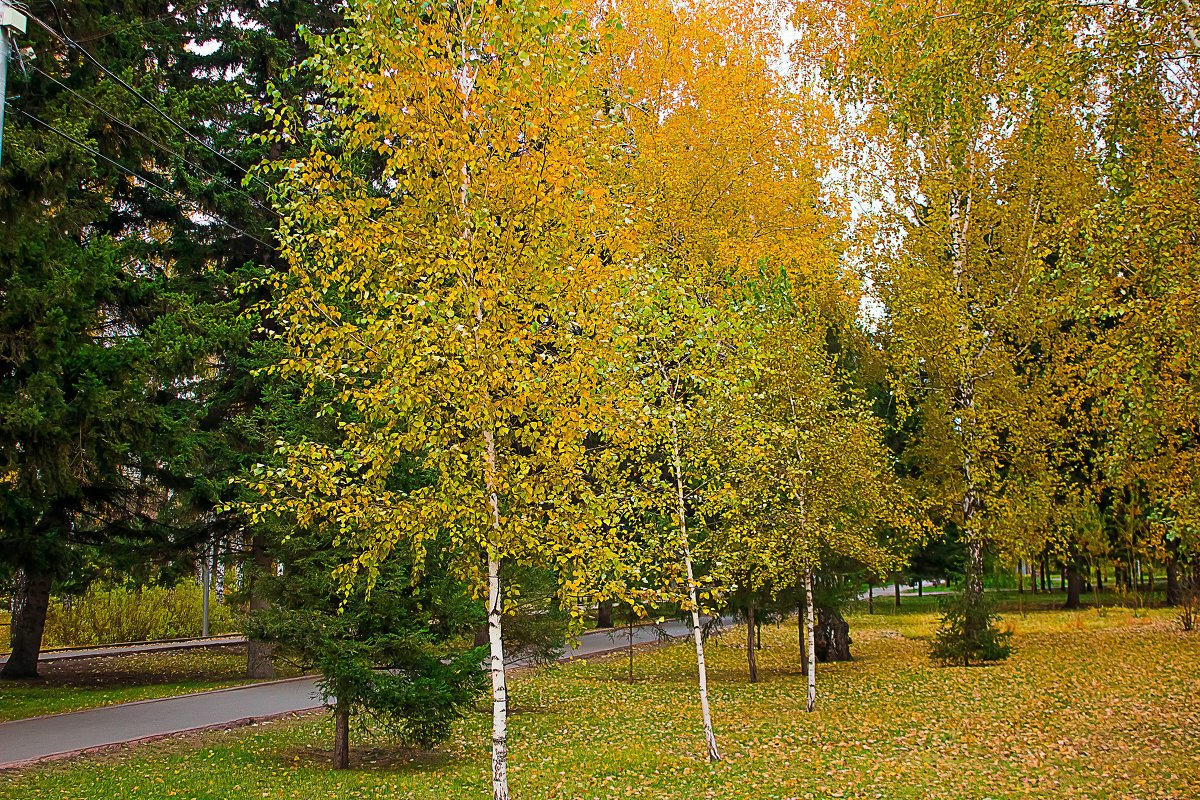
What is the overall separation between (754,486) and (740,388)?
13.4 ft

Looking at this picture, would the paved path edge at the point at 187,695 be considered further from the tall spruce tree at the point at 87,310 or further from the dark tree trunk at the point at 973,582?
the dark tree trunk at the point at 973,582

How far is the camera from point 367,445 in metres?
7.43

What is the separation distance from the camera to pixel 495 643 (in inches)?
289

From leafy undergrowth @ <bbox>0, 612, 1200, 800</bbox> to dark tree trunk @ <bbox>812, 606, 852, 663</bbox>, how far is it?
8.24 feet

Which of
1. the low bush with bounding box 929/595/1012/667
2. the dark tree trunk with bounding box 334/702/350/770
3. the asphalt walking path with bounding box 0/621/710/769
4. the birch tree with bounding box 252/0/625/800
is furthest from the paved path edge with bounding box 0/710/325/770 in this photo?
the low bush with bounding box 929/595/1012/667

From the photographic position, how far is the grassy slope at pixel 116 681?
15489 mm

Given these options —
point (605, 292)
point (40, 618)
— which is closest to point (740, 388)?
point (605, 292)

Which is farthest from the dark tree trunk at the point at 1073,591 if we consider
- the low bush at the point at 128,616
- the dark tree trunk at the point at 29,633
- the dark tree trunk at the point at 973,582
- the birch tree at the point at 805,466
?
the dark tree trunk at the point at 29,633

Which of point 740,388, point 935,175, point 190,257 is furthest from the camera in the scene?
point 935,175

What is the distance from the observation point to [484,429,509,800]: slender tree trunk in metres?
7.07

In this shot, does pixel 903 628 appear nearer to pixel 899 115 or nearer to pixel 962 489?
pixel 962 489

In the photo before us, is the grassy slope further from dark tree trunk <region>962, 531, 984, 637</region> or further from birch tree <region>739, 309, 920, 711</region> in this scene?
dark tree trunk <region>962, 531, 984, 637</region>

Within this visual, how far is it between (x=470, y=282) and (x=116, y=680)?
16.3 metres

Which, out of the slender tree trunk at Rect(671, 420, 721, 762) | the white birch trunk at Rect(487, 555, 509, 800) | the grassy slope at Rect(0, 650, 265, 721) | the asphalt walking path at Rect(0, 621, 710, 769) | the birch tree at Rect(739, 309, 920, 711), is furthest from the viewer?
the grassy slope at Rect(0, 650, 265, 721)
